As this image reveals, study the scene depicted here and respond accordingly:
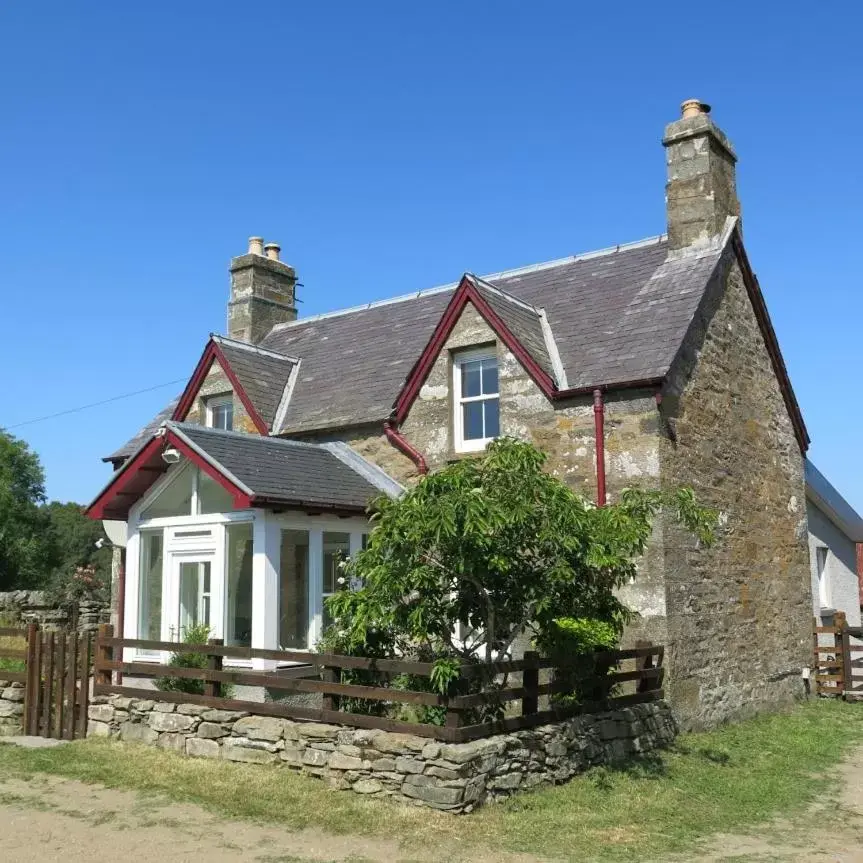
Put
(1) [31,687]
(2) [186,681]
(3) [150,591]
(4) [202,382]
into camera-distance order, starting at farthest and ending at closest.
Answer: (4) [202,382], (3) [150,591], (1) [31,687], (2) [186,681]

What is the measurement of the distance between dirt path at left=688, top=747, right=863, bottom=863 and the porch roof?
18.8ft

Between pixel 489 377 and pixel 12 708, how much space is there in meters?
8.48

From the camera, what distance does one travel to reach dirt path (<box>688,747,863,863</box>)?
7.65 meters

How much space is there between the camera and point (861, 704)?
649 inches

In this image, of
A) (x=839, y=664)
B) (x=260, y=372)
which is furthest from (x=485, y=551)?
(x=839, y=664)

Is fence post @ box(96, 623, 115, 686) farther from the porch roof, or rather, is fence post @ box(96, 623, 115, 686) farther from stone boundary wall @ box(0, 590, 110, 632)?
stone boundary wall @ box(0, 590, 110, 632)

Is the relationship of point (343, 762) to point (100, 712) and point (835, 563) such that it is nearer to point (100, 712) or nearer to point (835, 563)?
point (100, 712)

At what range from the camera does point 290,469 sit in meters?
13.7

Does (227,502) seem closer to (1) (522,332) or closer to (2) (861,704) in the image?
(1) (522,332)

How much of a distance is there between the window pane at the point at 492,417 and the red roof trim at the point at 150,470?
4385 mm

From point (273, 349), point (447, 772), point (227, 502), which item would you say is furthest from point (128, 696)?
point (273, 349)

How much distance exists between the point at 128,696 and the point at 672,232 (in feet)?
37.0

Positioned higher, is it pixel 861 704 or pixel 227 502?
pixel 227 502

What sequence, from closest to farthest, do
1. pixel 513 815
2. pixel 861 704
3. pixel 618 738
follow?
pixel 513 815 < pixel 618 738 < pixel 861 704
